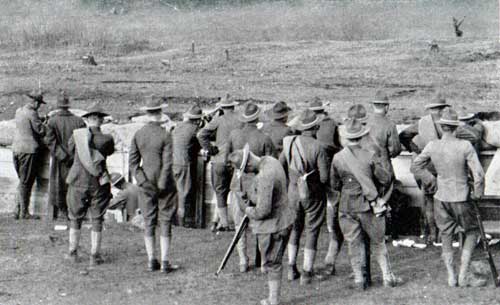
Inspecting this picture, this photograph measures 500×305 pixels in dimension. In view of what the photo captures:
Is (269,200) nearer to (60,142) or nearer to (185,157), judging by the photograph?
(185,157)

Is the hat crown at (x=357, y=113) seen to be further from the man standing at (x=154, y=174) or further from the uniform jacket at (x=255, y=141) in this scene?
the man standing at (x=154, y=174)

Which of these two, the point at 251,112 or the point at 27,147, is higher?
the point at 251,112

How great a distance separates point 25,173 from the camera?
42.3 ft

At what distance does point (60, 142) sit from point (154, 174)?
9.42 feet

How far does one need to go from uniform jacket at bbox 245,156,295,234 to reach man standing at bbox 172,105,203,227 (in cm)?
358

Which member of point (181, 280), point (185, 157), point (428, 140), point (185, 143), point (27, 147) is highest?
point (428, 140)

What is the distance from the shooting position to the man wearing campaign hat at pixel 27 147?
12703 millimetres

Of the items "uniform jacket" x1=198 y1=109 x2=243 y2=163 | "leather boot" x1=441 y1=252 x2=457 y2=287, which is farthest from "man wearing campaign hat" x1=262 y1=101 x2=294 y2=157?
"leather boot" x1=441 y1=252 x2=457 y2=287

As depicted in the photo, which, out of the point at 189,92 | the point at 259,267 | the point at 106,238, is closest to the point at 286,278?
the point at 259,267

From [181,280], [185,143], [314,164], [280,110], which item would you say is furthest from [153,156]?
[185,143]

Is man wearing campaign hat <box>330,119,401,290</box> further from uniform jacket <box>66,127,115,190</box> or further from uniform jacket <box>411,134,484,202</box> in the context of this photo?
uniform jacket <box>66,127,115,190</box>

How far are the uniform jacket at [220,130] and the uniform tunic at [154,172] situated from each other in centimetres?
152

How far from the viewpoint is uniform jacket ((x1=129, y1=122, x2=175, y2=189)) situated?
32.0ft

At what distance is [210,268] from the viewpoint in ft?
33.4
